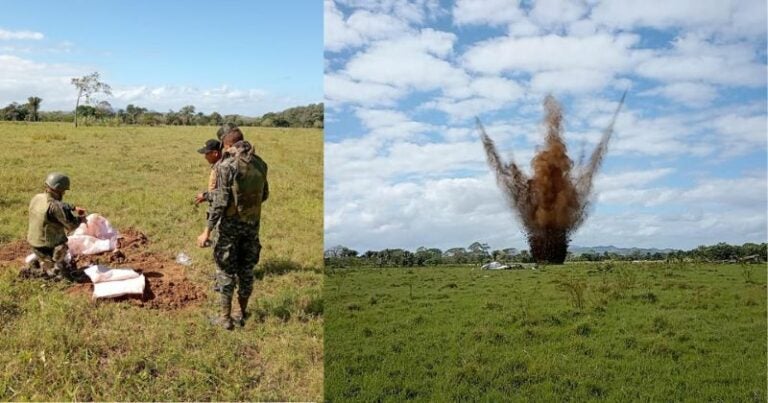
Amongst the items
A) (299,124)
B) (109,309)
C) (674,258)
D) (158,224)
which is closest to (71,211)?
(109,309)

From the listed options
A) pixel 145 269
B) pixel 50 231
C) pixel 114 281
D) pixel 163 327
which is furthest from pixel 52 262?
A: pixel 163 327

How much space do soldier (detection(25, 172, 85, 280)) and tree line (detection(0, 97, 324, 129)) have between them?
9092 mm

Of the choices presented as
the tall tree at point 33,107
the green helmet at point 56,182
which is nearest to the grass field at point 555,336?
the green helmet at point 56,182

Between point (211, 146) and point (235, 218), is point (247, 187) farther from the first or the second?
point (211, 146)

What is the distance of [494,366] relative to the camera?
5922mm

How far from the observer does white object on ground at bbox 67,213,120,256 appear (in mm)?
7371

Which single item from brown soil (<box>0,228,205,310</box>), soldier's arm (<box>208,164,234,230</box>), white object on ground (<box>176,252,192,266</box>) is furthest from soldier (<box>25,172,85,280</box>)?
soldier's arm (<box>208,164,234,230</box>)

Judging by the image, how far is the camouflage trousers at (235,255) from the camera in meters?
5.54

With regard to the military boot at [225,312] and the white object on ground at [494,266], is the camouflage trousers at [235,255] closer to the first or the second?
the military boot at [225,312]

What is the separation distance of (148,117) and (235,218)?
64.1 ft

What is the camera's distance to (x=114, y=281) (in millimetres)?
6258

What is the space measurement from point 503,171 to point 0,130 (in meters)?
12.7

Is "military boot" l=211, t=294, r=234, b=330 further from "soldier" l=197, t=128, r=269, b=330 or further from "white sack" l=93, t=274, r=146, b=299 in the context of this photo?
"white sack" l=93, t=274, r=146, b=299

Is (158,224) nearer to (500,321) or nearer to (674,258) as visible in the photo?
(500,321)
